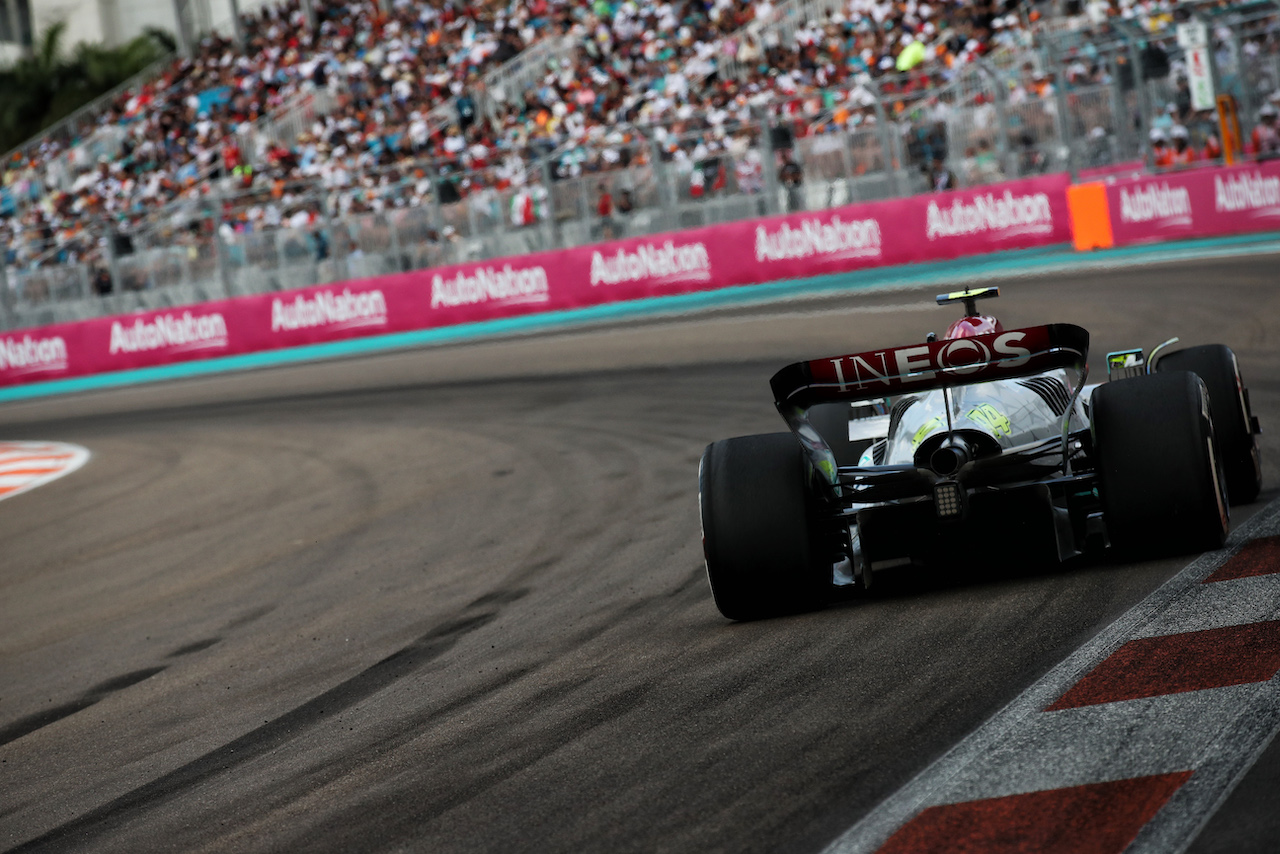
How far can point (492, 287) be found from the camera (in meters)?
24.9

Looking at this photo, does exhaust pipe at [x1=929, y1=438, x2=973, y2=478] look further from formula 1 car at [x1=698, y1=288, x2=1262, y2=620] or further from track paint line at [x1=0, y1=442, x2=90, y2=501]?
track paint line at [x1=0, y1=442, x2=90, y2=501]

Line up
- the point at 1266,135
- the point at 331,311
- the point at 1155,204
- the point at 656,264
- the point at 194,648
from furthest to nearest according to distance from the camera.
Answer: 1. the point at 331,311
2. the point at 656,264
3. the point at 1155,204
4. the point at 1266,135
5. the point at 194,648

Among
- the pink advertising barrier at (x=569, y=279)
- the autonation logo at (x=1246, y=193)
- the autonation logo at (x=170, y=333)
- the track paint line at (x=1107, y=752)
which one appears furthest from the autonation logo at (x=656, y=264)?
the track paint line at (x=1107, y=752)

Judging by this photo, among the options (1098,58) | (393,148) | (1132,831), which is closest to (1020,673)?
(1132,831)

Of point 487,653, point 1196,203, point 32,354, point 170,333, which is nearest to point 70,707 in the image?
point 487,653

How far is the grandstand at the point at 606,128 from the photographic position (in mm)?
21547

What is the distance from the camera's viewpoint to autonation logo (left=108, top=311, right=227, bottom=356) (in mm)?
26531

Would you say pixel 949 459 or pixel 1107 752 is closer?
pixel 1107 752

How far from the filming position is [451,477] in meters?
12.1

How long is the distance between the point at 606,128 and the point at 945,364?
23210 millimetres

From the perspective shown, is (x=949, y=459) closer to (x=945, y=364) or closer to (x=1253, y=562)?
(x=945, y=364)

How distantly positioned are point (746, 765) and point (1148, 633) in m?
1.58

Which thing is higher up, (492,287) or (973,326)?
(492,287)

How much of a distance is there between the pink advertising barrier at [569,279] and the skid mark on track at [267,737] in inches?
651
